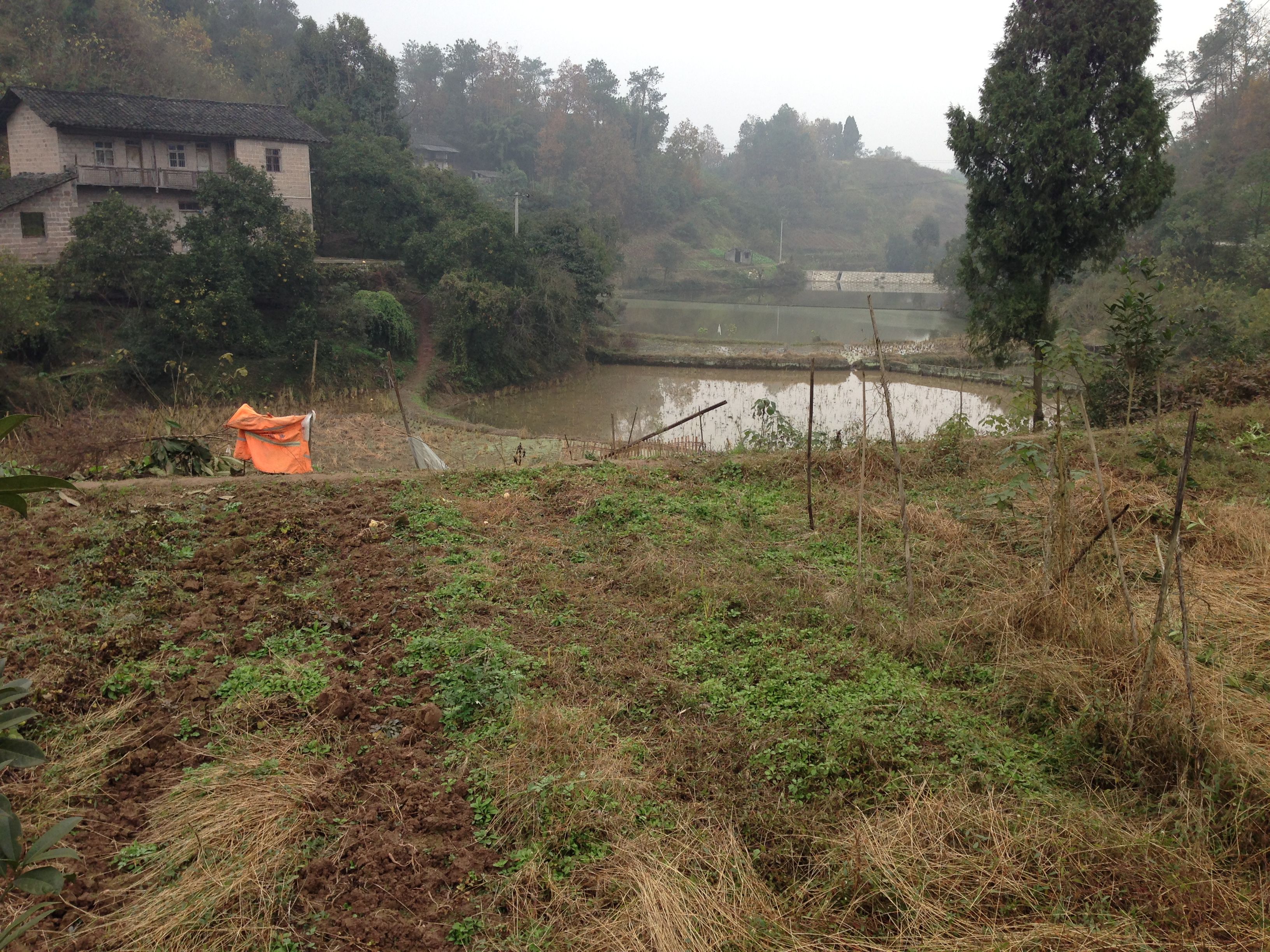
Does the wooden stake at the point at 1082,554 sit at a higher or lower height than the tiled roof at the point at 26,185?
Result: lower

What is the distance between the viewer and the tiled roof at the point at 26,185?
829 inches

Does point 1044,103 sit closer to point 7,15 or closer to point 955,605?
point 955,605

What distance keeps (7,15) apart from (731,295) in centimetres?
3272

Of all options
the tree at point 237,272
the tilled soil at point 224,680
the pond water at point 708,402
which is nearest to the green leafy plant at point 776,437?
the pond water at point 708,402

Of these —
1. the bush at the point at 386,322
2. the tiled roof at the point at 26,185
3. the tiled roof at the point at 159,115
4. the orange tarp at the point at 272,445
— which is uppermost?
the tiled roof at the point at 159,115

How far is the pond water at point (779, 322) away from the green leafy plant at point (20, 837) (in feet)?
86.9

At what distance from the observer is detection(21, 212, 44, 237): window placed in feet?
70.9

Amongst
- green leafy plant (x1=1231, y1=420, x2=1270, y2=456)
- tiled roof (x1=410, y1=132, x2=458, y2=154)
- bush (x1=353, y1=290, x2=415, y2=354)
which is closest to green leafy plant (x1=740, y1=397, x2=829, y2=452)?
green leafy plant (x1=1231, y1=420, x2=1270, y2=456)

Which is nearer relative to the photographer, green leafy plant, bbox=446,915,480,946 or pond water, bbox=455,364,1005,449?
green leafy plant, bbox=446,915,480,946

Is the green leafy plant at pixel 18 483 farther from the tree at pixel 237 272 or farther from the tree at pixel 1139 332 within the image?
the tree at pixel 237 272

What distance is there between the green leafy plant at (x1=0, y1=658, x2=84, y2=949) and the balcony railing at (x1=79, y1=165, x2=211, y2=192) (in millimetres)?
24260

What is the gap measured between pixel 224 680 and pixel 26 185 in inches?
924

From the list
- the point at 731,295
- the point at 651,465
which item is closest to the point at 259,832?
the point at 651,465

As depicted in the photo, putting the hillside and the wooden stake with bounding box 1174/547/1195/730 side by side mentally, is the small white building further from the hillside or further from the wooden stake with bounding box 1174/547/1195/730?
the wooden stake with bounding box 1174/547/1195/730
